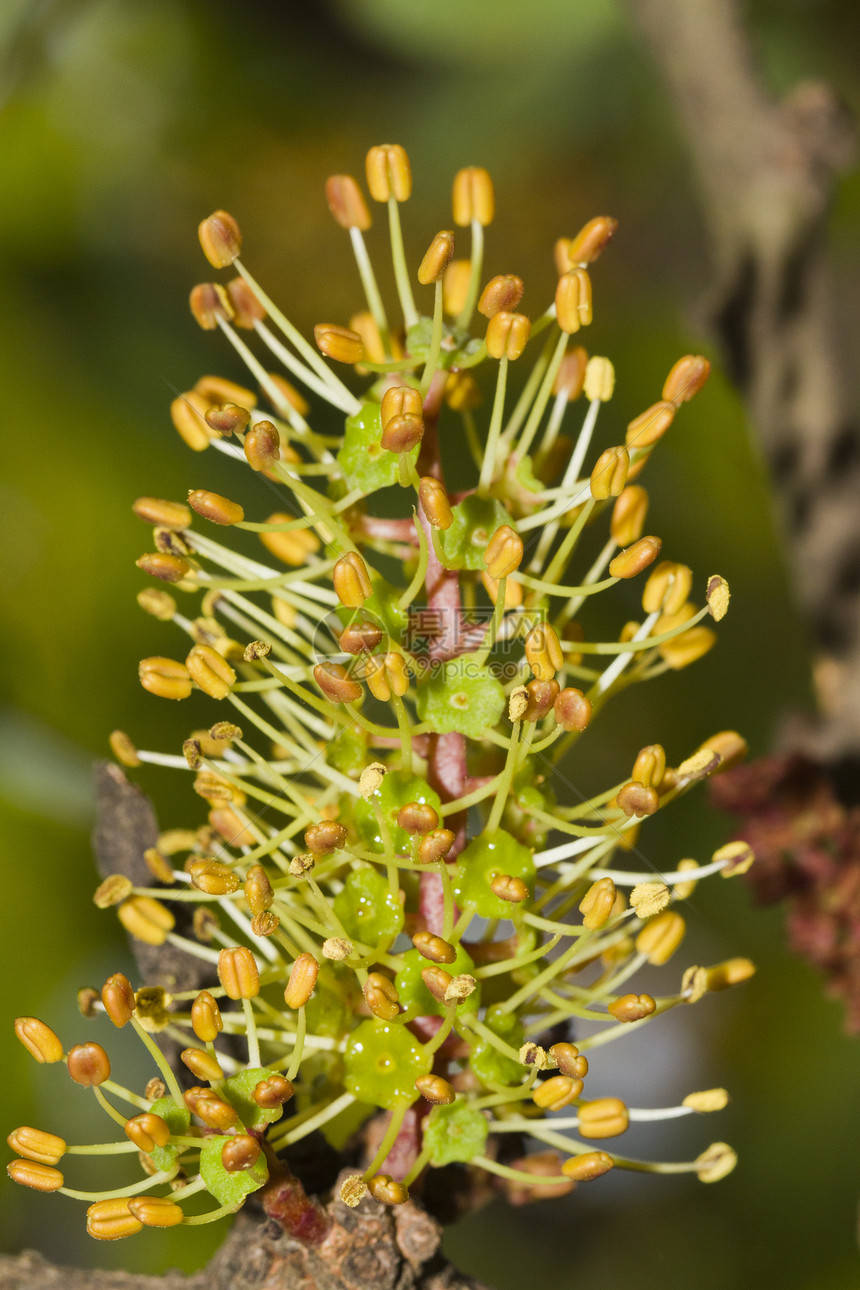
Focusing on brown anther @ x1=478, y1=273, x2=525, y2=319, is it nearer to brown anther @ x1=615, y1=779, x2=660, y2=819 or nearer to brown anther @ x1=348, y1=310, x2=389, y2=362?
brown anther @ x1=348, y1=310, x2=389, y2=362

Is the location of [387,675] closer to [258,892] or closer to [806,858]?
[258,892]

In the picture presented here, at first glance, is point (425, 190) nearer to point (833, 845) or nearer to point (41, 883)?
point (41, 883)

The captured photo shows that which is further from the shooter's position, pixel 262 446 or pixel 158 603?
pixel 158 603

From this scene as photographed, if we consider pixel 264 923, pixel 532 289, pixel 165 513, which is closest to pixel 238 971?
pixel 264 923

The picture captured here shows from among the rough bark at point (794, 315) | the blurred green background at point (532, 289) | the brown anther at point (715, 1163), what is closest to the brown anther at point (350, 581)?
the brown anther at point (715, 1163)

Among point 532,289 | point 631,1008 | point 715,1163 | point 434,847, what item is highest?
point 532,289

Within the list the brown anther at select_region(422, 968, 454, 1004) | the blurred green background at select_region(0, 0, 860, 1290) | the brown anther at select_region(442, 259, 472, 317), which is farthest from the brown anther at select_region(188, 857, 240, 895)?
the blurred green background at select_region(0, 0, 860, 1290)

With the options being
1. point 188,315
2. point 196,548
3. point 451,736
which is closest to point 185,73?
point 188,315
